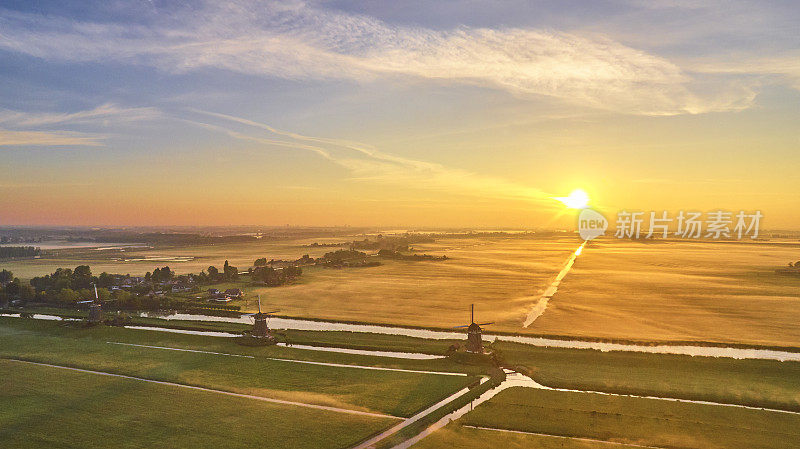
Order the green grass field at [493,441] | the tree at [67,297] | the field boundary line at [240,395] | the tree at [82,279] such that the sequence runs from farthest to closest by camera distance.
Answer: the tree at [82,279] < the tree at [67,297] < the field boundary line at [240,395] < the green grass field at [493,441]

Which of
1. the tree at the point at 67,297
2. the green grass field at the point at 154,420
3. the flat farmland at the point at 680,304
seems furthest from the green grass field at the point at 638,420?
the tree at the point at 67,297

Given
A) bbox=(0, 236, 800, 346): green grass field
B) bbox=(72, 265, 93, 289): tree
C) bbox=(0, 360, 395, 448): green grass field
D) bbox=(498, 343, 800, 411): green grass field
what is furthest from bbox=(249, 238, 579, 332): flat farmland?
bbox=(72, 265, 93, 289): tree

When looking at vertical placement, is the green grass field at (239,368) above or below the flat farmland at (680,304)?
below

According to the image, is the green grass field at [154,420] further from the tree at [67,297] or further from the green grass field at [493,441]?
the tree at [67,297]

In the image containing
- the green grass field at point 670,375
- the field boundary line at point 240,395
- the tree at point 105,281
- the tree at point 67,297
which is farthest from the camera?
the tree at point 105,281

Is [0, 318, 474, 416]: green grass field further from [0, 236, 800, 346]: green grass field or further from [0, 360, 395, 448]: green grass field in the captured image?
[0, 236, 800, 346]: green grass field

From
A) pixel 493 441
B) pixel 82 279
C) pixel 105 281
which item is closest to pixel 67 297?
pixel 82 279

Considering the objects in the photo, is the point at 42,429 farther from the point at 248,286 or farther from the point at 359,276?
the point at 359,276
